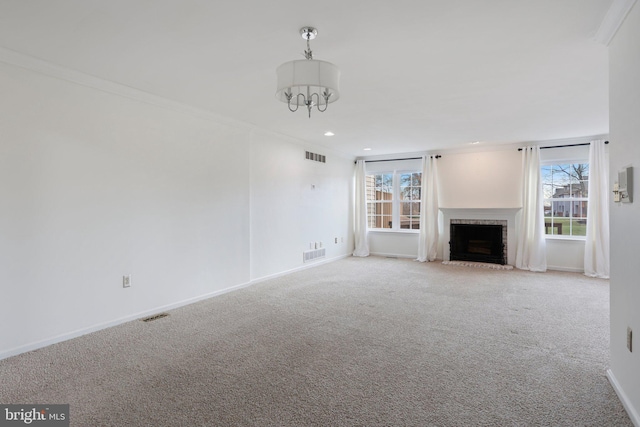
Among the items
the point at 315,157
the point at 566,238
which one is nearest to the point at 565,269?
the point at 566,238

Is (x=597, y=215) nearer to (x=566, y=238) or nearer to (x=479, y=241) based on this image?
(x=566, y=238)

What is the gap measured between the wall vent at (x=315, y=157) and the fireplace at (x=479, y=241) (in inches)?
121

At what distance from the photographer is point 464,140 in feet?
19.6

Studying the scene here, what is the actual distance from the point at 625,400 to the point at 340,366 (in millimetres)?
1766

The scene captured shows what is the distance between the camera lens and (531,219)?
6168 mm

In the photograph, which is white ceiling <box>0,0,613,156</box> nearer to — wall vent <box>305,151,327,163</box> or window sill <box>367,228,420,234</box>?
wall vent <box>305,151,327,163</box>

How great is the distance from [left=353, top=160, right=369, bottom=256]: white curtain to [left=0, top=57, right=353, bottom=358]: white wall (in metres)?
3.22

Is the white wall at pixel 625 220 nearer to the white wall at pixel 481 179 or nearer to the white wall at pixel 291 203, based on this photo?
the white wall at pixel 291 203

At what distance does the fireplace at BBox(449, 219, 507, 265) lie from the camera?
6605mm

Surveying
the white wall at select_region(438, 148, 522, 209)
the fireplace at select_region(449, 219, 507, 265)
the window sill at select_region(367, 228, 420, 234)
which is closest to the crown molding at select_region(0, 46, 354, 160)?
the window sill at select_region(367, 228, 420, 234)

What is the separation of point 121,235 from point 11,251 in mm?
860

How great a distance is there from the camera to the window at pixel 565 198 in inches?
239

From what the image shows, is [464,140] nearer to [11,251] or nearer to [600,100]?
[600,100]

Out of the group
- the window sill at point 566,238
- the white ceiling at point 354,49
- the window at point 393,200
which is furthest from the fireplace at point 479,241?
the white ceiling at point 354,49
